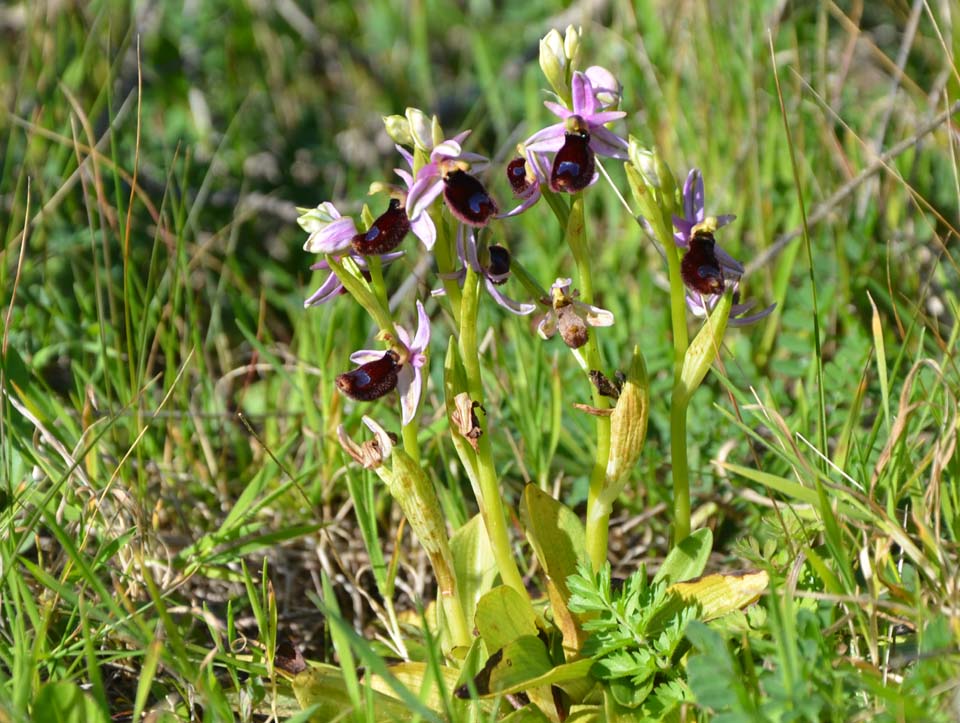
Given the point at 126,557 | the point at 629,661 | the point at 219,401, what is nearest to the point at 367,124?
the point at 219,401

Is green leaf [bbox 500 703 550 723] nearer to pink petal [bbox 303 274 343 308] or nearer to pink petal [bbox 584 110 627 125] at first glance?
pink petal [bbox 303 274 343 308]

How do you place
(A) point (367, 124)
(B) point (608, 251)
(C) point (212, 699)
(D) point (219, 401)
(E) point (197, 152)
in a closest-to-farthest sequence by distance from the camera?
(C) point (212, 699), (D) point (219, 401), (B) point (608, 251), (E) point (197, 152), (A) point (367, 124)

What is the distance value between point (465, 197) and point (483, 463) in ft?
1.45

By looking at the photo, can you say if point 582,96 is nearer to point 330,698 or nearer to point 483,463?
point 483,463

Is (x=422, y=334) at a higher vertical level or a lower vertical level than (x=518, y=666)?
higher

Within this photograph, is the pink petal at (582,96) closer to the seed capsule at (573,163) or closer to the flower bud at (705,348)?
the seed capsule at (573,163)

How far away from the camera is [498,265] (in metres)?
1.59

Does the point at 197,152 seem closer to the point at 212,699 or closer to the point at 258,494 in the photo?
the point at 258,494

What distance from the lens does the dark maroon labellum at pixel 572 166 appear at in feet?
5.06

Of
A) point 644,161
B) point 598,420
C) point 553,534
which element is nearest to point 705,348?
point 598,420

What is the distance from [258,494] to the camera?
2.24 m

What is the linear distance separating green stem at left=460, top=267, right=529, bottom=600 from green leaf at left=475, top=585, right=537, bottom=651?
39 millimetres

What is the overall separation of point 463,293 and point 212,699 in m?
0.69

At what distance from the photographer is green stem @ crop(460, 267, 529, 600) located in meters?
1.55
